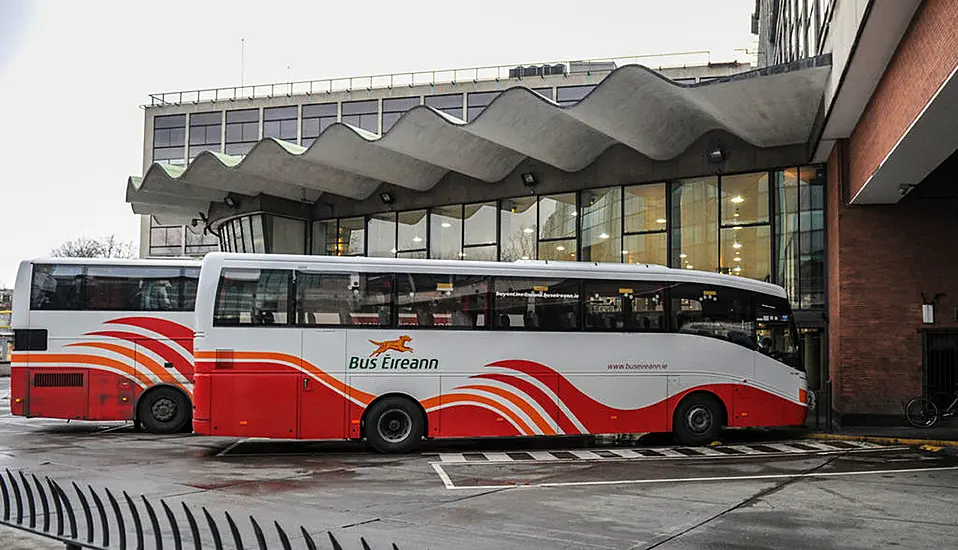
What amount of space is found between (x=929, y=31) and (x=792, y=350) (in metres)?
7.71

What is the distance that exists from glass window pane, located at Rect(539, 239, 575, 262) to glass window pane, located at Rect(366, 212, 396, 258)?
5.65 metres

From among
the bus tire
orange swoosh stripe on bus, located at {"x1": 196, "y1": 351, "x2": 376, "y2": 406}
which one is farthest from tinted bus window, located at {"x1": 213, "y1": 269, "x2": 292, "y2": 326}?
the bus tire

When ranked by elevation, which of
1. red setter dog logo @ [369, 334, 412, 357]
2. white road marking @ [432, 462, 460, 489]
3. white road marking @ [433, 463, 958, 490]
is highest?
red setter dog logo @ [369, 334, 412, 357]

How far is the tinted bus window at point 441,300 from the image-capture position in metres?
15.4

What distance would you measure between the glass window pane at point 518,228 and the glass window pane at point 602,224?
1731 millimetres

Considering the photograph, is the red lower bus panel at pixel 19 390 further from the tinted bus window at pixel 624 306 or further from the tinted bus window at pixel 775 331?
the tinted bus window at pixel 775 331

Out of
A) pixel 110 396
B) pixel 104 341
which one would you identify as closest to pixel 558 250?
pixel 104 341

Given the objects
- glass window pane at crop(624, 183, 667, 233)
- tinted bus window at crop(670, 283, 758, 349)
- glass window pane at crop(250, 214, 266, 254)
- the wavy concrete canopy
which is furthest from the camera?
glass window pane at crop(250, 214, 266, 254)

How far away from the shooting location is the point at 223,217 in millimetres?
32500

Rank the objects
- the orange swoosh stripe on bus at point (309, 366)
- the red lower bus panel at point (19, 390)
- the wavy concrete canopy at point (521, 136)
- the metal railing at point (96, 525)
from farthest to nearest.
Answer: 1. the wavy concrete canopy at point (521, 136)
2. the red lower bus panel at point (19, 390)
3. the orange swoosh stripe on bus at point (309, 366)
4. the metal railing at point (96, 525)

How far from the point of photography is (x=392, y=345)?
15219 mm

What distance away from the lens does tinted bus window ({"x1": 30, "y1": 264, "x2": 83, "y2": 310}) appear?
18.3 m

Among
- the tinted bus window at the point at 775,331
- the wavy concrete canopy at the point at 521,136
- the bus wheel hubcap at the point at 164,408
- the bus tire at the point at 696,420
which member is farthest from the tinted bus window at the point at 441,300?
the bus wheel hubcap at the point at 164,408

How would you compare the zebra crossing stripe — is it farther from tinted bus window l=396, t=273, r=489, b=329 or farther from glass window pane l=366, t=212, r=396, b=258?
glass window pane l=366, t=212, r=396, b=258
